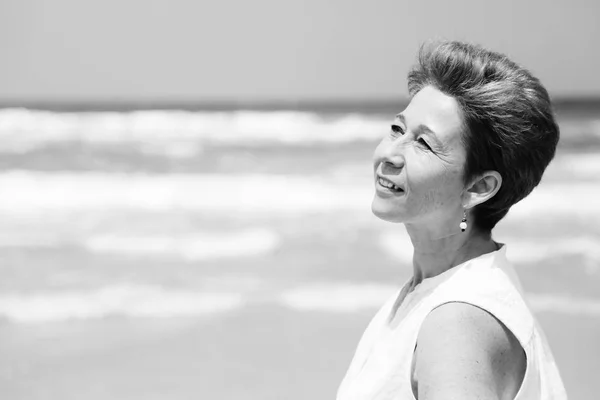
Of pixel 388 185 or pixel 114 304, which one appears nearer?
pixel 388 185

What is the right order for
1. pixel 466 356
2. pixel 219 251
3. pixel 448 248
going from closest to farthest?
pixel 466 356 → pixel 448 248 → pixel 219 251

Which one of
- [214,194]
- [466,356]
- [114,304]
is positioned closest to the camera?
[466,356]

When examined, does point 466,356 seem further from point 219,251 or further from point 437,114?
point 219,251

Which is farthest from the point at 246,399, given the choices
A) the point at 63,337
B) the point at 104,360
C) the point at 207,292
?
the point at 207,292

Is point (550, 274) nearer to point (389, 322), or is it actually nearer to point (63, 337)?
point (63, 337)

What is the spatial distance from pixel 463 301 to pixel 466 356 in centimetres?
8

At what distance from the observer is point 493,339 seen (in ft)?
3.30

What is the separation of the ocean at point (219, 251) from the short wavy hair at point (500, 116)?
2.34m

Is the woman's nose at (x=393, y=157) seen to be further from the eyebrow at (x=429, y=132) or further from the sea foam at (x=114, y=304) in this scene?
the sea foam at (x=114, y=304)

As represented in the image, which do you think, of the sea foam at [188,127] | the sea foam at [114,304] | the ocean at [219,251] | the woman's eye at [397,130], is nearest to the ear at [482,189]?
the woman's eye at [397,130]

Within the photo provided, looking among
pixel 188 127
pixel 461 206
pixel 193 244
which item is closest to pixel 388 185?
pixel 461 206

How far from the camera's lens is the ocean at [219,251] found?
3.72 metres

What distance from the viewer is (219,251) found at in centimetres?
614

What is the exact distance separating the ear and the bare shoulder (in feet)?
0.62
